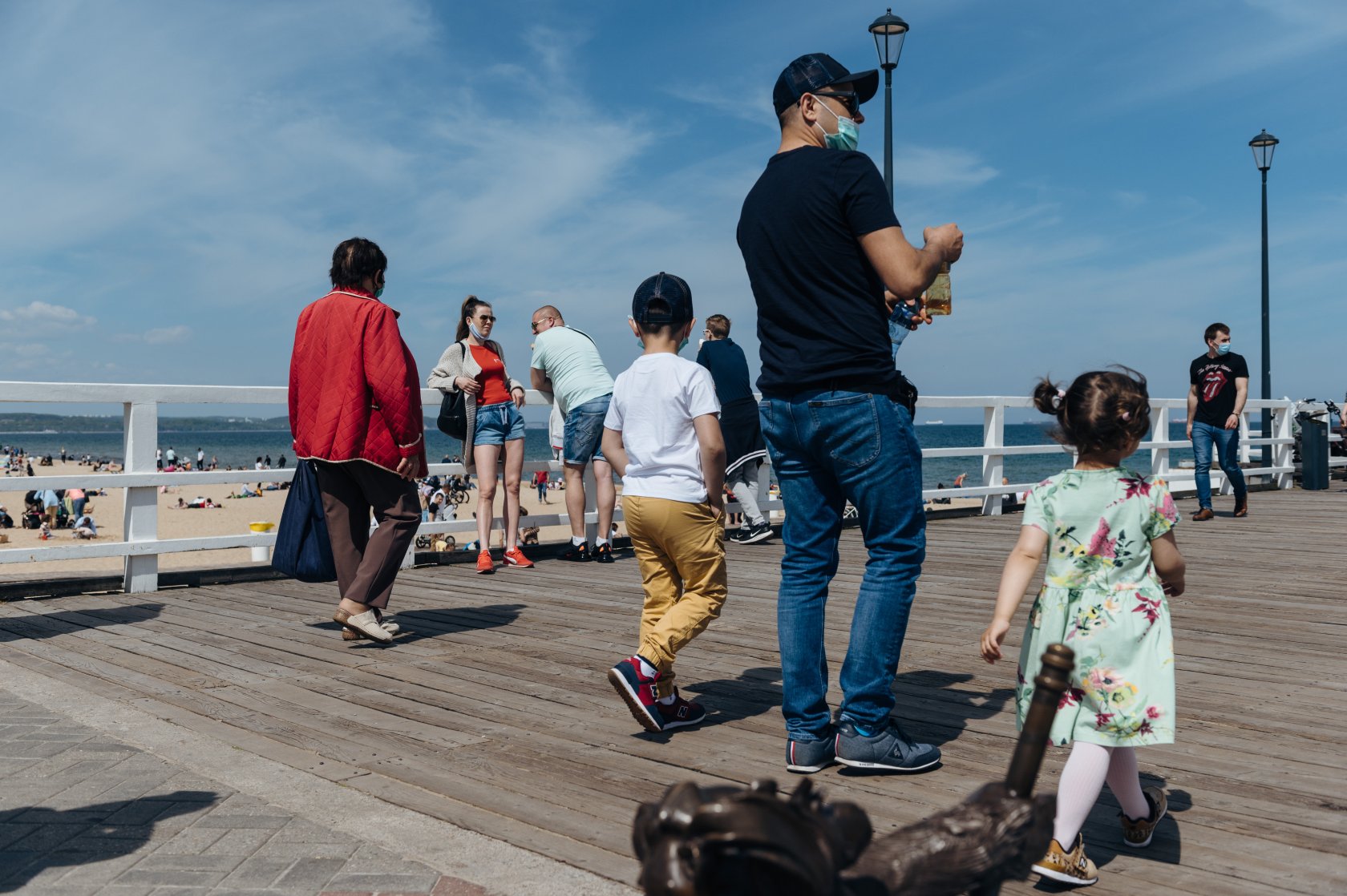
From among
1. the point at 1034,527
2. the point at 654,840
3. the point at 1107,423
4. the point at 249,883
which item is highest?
the point at 1107,423

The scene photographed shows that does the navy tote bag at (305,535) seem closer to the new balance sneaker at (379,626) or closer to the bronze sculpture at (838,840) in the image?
the new balance sneaker at (379,626)

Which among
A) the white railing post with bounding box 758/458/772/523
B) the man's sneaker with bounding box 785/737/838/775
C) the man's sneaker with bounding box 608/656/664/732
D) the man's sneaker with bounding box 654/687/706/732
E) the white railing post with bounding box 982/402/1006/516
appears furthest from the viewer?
the white railing post with bounding box 982/402/1006/516

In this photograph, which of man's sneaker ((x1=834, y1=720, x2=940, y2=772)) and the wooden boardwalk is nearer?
the wooden boardwalk

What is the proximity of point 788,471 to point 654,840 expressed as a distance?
87.1 inches

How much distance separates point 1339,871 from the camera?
103 inches

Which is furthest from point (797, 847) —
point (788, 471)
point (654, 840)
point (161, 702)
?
point (161, 702)

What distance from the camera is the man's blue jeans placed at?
334 centimetres

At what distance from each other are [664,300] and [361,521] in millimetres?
2595

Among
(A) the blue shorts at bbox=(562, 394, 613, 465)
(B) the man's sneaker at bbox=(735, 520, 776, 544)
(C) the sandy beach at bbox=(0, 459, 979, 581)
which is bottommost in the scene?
(C) the sandy beach at bbox=(0, 459, 979, 581)

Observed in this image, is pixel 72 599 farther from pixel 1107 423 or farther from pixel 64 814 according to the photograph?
pixel 1107 423

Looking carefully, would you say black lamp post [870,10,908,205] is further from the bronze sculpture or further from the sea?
the sea

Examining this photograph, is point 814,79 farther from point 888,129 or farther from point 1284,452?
point 1284,452

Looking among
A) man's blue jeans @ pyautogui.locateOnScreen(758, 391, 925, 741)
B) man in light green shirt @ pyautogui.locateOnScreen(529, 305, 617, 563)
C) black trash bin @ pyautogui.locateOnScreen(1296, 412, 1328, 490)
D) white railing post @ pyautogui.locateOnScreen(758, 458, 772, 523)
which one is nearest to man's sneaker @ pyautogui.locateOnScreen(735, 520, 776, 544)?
white railing post @ pyautogui.locateOnScreen(758, 458, 772, 523)

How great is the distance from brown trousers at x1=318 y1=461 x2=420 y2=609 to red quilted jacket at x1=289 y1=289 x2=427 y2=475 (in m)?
0.13
